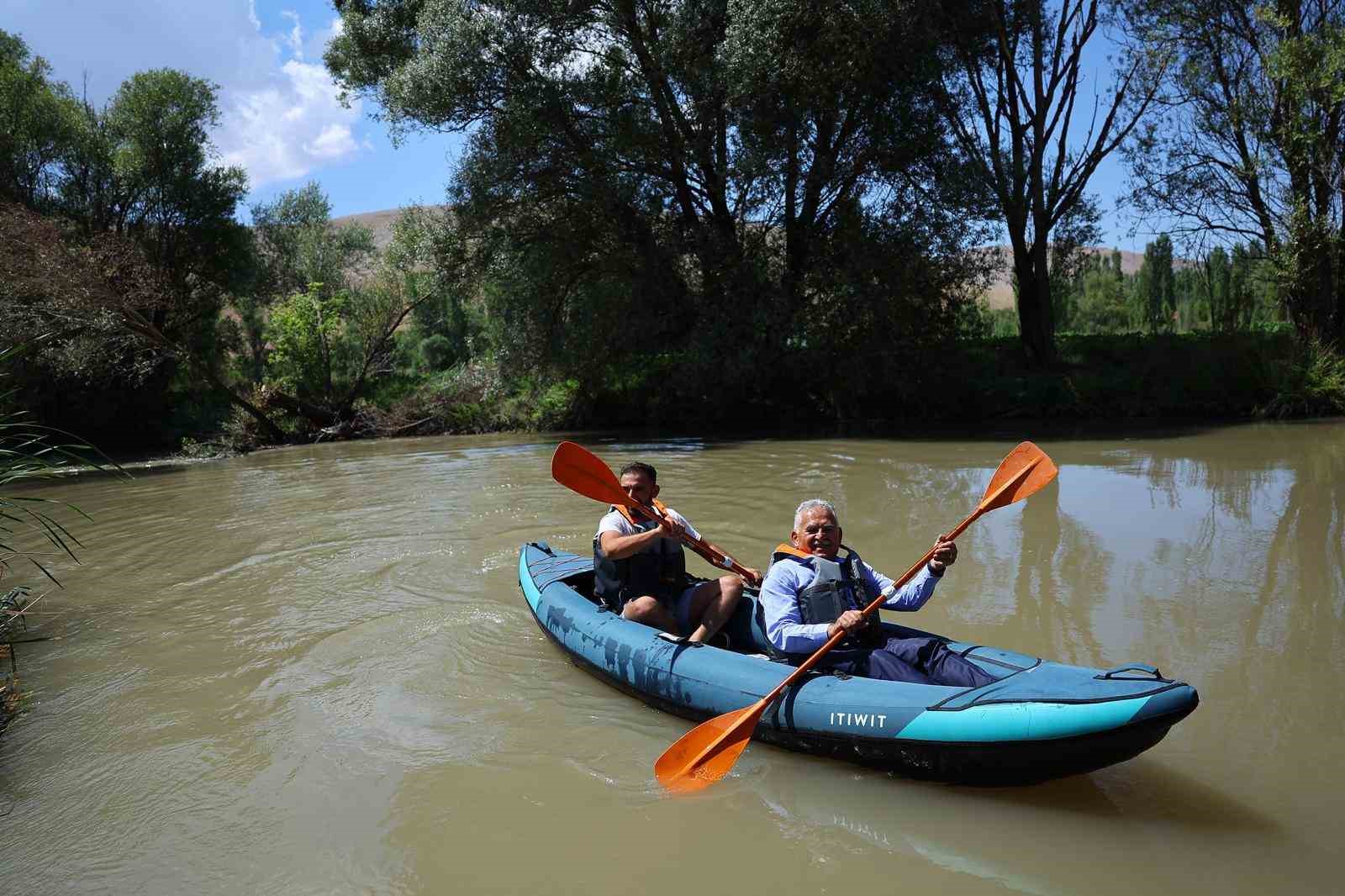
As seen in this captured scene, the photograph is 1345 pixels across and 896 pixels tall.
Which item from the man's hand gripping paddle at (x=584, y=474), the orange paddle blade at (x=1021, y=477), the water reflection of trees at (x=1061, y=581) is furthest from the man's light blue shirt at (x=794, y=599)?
the water reflection of trees at (x=1061, y=581)

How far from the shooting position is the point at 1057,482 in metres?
8.84

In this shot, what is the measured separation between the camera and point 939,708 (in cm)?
310

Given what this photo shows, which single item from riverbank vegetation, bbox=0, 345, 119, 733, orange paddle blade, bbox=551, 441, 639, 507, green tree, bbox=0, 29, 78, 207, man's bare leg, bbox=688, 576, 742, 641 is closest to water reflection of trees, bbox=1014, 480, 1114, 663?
man's bare leg, bbox=688, 576, 742, 641

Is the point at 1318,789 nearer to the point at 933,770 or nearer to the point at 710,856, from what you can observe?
the point at 933,770

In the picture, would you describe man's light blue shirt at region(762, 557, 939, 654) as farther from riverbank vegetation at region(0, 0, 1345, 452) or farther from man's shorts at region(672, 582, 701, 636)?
riverbank vegetation at region(0, 0, 1345, 452)

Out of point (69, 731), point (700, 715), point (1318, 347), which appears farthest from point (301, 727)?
point (1318, 347)

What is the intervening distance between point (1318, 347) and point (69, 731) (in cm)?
1474

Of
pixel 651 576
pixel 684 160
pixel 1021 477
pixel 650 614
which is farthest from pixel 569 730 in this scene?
pixel 684 160

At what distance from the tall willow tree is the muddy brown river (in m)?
6.41

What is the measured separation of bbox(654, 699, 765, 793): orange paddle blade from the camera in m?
3.32

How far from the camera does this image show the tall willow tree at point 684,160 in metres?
13.0

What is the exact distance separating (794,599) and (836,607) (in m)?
0.17

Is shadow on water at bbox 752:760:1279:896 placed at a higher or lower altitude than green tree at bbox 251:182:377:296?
lower

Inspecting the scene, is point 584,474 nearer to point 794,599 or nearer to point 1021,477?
point 794,599
